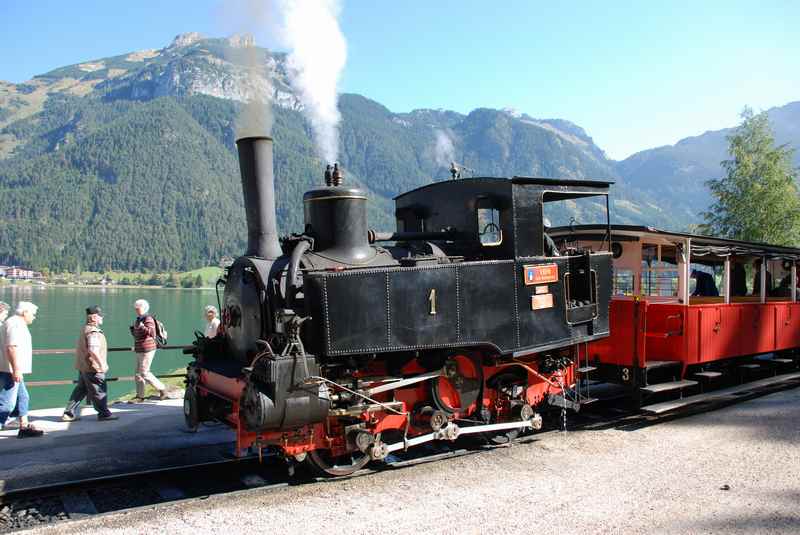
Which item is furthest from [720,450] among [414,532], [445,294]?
[414,532]

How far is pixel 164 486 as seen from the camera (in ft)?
18.9

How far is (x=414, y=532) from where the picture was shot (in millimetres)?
4621

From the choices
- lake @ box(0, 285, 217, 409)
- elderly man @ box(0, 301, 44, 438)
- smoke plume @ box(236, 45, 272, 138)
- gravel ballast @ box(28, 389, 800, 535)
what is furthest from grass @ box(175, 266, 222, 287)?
gravel ballast @ box(28, 389, 800, 535)

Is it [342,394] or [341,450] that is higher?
[342,394]

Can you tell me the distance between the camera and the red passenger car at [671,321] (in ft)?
28.7

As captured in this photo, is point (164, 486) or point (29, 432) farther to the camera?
point (29, 432)

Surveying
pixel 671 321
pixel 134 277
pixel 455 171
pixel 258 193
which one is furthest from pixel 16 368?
pixel 134 277

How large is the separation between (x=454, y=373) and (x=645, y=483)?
6.83ft

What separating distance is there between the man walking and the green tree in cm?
2528

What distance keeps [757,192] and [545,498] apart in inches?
993

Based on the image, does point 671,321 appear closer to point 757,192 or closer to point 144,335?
point 144,335

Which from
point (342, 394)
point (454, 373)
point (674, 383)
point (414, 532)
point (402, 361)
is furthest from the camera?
point (674, 383)

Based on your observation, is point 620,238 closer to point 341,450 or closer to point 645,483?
point 645,483

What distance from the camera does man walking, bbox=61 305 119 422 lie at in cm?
821
